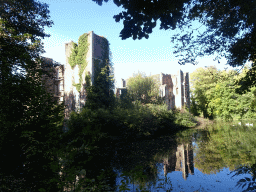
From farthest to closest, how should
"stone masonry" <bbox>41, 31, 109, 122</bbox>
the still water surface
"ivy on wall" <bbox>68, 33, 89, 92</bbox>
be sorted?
"ivy on wall" <bbox>68, 33, 89, 92</bbox> < "stone masonry" <bbox>41, 31, 109, 122</bbox> < the still water surface

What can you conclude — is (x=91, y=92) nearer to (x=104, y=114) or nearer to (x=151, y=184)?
(x=104, y=114)

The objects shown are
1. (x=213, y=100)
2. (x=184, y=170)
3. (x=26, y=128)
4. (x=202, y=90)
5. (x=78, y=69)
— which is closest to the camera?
(x=26, y=128)

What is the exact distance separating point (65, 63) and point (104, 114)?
1080 centimetres

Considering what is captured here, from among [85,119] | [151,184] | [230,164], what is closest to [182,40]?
[151,184]

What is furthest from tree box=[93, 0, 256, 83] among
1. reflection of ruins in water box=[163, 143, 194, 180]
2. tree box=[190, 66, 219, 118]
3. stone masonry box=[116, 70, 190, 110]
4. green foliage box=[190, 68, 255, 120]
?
tree box=[190, 66, 219, 118]

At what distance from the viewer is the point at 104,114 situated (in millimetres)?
13859

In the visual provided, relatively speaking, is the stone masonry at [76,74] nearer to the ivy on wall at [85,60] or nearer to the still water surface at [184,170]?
the ivy on wall at [85,60]

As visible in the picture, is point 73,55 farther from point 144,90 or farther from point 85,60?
point 144,90

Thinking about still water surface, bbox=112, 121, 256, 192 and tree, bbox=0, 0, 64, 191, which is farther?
still water surface, bbox=112, 121, 256, 192

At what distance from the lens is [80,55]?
19.6m

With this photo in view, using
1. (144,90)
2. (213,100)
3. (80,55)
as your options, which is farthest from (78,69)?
(213,100)

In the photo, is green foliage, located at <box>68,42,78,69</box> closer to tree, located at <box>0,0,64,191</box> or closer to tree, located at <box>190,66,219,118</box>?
tree, located at <box>0,0,64,191</box>

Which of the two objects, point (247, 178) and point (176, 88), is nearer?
point (247, 178)

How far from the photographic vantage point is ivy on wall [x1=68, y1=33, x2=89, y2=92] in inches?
752
